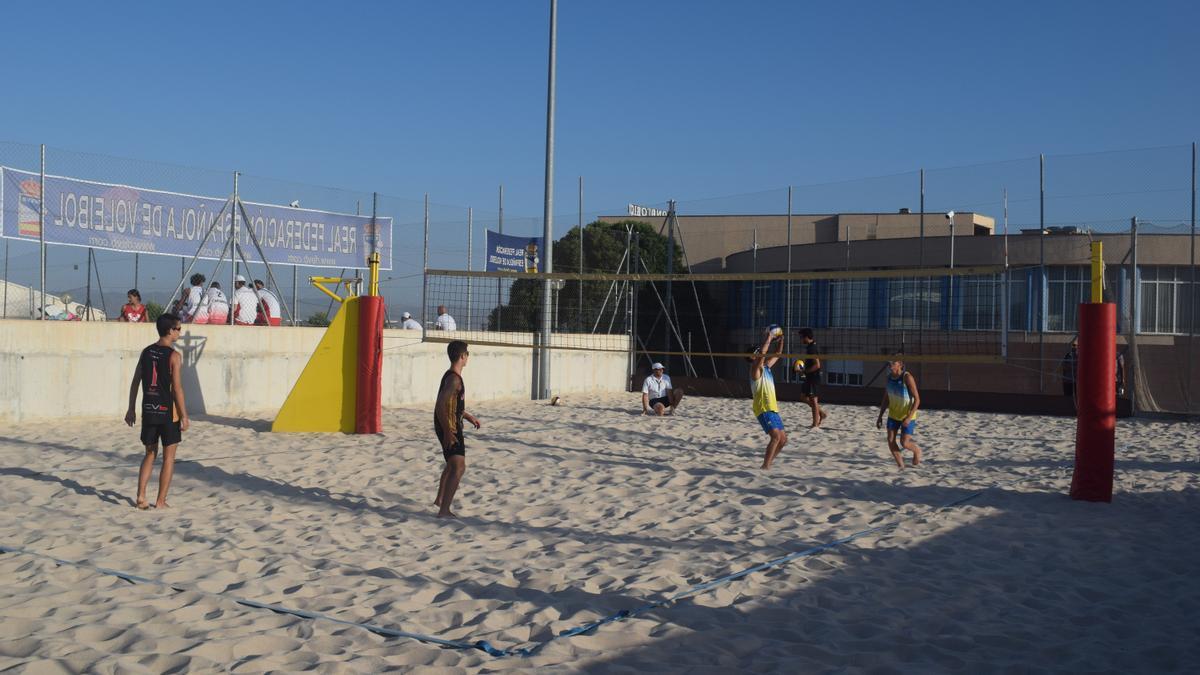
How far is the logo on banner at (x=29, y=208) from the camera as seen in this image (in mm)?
10961

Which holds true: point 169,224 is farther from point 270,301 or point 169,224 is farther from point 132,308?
Answer: point 270,301

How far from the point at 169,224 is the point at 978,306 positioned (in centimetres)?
1697

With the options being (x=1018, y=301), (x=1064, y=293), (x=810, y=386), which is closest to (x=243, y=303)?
(x=810, y=386)

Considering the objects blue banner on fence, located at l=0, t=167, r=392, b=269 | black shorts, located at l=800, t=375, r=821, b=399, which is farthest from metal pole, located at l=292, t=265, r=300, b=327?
black shorts, located at l=800, t=375, r=821, b=399

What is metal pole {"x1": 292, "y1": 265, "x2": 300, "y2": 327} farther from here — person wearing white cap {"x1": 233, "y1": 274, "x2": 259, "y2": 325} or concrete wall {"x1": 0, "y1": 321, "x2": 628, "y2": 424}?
person wearing white cap {"x1": 233, "y1": 274, "x2": 259, "y2": 325}

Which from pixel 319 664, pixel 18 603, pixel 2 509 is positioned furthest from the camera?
pixel 2 509

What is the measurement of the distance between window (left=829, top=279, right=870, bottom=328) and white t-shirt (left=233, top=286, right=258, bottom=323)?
13.0 m

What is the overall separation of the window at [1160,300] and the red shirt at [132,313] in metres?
18.2

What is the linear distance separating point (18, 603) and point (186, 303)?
9.00 m

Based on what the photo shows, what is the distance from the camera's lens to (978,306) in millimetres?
21641

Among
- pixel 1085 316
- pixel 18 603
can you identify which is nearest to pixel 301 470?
pixel 18 603

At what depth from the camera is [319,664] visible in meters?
3.78

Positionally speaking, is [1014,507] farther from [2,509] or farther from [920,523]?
[2,509]

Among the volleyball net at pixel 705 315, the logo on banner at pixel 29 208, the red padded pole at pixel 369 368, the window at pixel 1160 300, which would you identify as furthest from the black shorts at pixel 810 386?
the logo on banner at pixel 29 208
